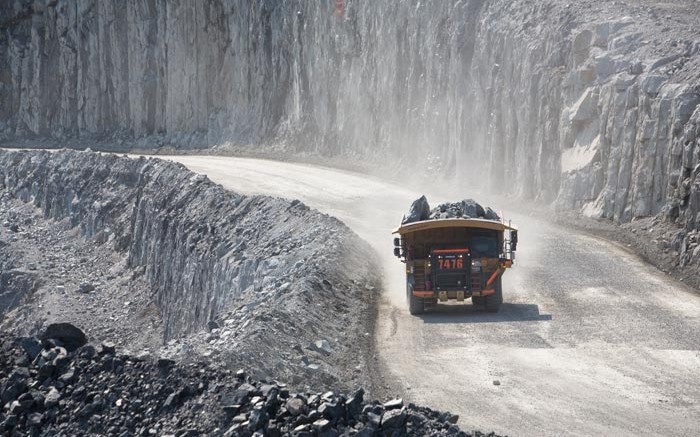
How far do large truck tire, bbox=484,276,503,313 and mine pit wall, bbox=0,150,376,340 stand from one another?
2.55 meters

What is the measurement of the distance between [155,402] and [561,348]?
312 inches

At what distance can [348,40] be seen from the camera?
58781 millimetres

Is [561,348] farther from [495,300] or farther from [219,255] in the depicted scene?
[219,255]

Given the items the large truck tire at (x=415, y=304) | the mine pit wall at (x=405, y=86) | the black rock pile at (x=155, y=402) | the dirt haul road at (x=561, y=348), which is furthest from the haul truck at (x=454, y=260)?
the black rock pile at (x=155, y=402)

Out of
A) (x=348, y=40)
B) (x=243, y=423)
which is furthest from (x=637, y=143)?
(x=348, y=40)

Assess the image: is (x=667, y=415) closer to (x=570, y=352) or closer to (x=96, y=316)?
(x=570, y=352)

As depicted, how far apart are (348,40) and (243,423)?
4447 centimetres

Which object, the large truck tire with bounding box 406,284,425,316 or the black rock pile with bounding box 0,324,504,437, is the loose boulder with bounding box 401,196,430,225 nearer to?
the large truck tire with bounding box 406,284,425,316

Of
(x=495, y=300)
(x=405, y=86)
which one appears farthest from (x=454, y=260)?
(x=405, y=86)

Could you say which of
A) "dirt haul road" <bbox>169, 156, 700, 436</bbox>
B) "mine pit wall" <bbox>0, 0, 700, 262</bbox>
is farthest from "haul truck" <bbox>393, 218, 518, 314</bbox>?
"mine pit wall" <bbox>0, 0, 700, 262</bbox>

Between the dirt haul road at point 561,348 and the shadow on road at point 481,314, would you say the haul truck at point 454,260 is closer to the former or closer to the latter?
the shadow on road at point 481,314

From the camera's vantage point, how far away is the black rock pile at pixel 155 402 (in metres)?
15.5

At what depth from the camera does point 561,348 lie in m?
21.8

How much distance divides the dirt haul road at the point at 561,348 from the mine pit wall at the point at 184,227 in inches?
89.6
